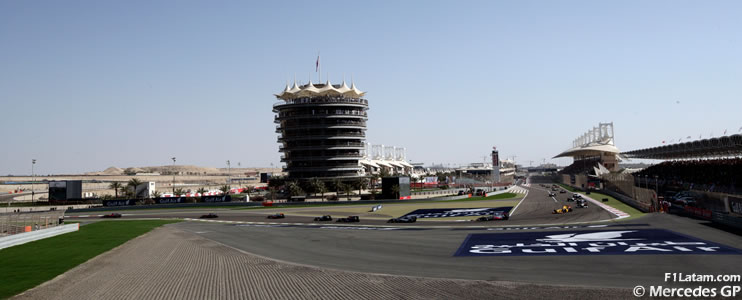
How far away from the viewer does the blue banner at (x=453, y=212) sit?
204ft

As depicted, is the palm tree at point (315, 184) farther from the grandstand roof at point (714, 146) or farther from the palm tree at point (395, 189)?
the grandstand roof at point (714, 146)

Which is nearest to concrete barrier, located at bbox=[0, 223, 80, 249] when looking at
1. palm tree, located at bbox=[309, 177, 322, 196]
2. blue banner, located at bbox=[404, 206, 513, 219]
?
blue banner, located at bbox=[404, 206, 513, 219]

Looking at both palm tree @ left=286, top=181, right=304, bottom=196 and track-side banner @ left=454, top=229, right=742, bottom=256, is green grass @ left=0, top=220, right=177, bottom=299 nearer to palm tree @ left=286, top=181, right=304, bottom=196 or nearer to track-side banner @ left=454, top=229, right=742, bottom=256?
track-side banner @ left=454, top=229, right=742, bottom=256

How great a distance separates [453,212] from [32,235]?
47.9 meters

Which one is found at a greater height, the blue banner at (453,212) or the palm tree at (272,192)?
the palm tree at (272,192)

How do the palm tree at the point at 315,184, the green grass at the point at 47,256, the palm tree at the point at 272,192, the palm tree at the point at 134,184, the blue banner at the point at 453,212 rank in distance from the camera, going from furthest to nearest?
the palm tree at the point at 272,192, the palm tree at the point at 134,184, the palm tree at the point at 315,184, the blue banner at the point at 453,212, the green grass at the point at 47,256

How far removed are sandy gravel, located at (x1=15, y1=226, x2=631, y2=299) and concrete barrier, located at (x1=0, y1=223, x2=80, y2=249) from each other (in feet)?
39.7

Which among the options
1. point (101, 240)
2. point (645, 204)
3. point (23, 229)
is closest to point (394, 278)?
point (101, 240)

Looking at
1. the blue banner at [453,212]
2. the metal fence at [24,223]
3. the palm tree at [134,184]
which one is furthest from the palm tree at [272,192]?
the metal fence at [24,223]

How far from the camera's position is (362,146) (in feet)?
439

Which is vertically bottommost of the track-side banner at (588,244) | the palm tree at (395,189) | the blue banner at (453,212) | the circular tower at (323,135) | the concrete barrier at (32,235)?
the track-side banner at (588,244)

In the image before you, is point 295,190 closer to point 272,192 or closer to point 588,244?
point 272,192

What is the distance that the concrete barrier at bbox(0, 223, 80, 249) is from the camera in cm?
3685

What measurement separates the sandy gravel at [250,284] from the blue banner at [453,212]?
36.0m
